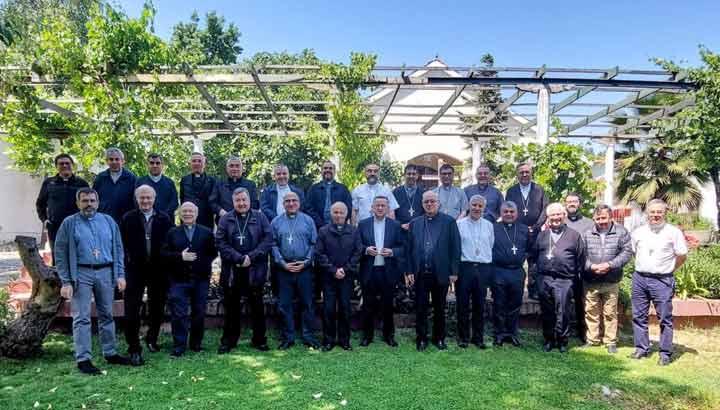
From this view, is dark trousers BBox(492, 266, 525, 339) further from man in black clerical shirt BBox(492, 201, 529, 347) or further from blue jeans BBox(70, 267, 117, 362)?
blue jeans BBox(70, 267, 117, 362)

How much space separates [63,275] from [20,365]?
114 centimetres

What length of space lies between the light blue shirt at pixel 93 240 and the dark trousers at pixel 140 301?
430 mm

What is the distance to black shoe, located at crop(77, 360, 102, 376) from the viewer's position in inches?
169

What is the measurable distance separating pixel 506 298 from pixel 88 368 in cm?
454

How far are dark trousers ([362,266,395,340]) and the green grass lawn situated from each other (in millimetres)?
247

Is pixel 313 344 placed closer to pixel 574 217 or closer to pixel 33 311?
pixel 33 311

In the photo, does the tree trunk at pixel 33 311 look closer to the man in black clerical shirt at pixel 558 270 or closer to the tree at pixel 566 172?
the man in black clerical shirt at pixel 558 270

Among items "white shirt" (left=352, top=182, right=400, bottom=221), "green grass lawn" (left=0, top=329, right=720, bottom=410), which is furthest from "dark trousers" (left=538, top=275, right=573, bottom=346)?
"white shirt" (left=352, top=182, right=400, bottom=221)

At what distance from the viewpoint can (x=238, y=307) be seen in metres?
5.02

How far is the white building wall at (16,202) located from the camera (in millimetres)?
14953

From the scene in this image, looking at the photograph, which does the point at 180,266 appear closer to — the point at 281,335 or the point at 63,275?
the point at 63,275

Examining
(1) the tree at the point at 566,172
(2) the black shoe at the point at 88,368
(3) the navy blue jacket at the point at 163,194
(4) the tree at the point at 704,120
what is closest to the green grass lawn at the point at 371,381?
(2) the black shoe at the point at 88,368

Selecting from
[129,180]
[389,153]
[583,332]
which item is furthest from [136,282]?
[389,153]

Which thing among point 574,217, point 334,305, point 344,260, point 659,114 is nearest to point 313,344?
point 334,305
